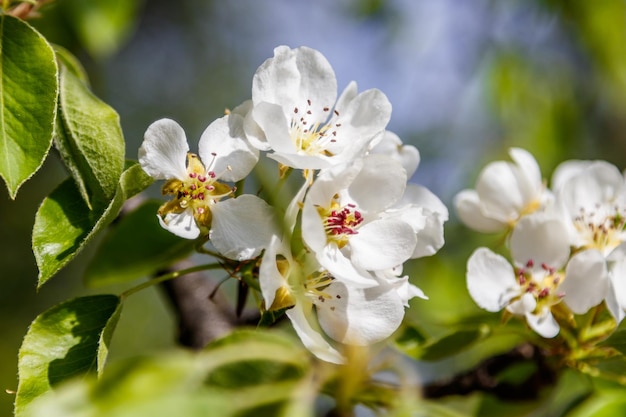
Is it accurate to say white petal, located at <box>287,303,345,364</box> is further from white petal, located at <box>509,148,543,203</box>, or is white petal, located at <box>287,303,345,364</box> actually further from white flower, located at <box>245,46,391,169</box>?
white petal, located at <box>509,148,543,203</box>

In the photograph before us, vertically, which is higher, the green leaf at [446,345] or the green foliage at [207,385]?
the green foliage at [207,385]

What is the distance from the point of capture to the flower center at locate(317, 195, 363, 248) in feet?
2.54

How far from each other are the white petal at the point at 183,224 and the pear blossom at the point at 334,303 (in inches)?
3.6

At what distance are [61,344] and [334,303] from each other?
0.89ft

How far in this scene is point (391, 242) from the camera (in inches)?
30.6

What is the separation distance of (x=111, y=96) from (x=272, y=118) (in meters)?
4.92

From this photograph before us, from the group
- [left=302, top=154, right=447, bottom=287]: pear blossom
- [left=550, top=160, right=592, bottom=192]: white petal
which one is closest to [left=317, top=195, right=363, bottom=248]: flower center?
[left=302, top=154, right=447, bottom=287]: pear blossom

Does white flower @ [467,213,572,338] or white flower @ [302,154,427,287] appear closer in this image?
white flower @ [302,154,427,287]

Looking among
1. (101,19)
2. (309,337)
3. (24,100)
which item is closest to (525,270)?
(309,337)

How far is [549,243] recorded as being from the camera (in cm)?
96

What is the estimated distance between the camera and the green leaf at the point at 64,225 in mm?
721

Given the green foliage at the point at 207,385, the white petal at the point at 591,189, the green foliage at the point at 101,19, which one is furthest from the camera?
the green foliage at the point at 101,19

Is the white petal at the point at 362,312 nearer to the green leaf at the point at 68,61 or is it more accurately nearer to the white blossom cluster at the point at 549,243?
the white blossom cluster at the point at 549,243

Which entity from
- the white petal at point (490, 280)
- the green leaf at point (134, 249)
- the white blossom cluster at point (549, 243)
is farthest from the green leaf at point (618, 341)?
the green leaf at point (134, 249)
